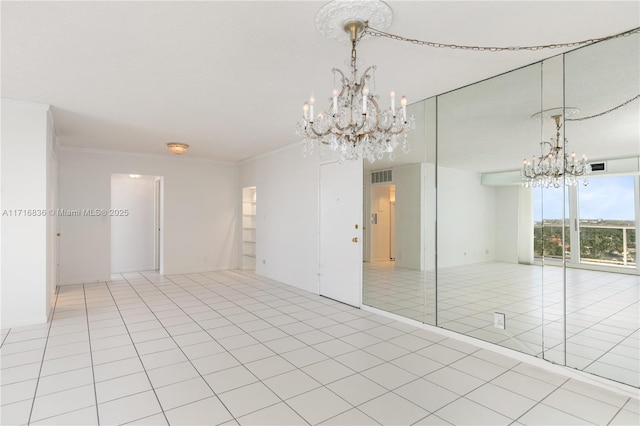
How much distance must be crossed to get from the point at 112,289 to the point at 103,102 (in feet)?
11.7

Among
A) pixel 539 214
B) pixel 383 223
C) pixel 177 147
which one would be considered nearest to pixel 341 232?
pixel 383 223

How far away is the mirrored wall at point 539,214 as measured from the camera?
2580mm

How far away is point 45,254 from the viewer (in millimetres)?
4000

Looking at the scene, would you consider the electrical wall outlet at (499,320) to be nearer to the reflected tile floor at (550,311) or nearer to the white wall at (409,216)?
the reflected tile floor at (550,311)

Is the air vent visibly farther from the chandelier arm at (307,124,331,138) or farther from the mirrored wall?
the chandelier arm at (307,124,331,138)

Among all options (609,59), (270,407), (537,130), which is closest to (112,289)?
(270,407)

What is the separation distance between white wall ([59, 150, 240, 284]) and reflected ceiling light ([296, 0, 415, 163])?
5756mm

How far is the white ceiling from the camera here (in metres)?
2.11

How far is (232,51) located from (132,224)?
6719 millimetres

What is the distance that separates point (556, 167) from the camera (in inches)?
112

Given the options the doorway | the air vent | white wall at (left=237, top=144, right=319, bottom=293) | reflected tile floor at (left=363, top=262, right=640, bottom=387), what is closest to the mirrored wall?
reflected tile floor at (left=363, top=262, right=640, bottom=387)

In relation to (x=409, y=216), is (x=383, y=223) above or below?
below

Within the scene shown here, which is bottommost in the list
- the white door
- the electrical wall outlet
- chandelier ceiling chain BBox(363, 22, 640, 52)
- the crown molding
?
the electrical wall outlet

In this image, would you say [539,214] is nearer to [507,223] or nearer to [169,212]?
[507,223]
